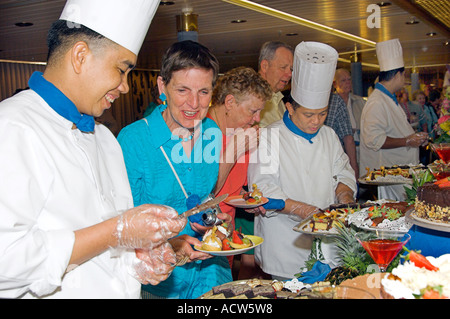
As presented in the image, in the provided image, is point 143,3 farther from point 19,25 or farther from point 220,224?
point 19,25

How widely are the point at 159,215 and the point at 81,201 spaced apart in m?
0.22

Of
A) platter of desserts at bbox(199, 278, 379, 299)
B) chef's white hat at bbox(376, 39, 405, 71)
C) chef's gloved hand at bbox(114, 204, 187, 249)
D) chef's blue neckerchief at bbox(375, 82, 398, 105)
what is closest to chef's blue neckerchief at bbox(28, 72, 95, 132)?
chef's gloved hand at bbox(114, 204, 187, 249)

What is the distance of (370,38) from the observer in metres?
10.9

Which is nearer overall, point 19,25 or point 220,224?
point 220,224

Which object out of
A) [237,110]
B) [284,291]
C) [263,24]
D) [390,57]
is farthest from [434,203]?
[263,24]

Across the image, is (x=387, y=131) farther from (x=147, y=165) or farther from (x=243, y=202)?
(x=147, y=165)

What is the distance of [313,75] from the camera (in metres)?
3.01

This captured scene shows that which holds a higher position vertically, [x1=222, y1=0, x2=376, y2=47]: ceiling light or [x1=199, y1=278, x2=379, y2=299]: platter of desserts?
[x1=222, y1=0, x2=376, y2=47]: ceiling light

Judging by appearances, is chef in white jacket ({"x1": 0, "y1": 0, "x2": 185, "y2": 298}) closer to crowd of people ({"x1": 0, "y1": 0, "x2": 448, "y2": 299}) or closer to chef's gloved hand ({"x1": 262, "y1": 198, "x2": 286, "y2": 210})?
crowd of people ({"x1": 0, "y1": 0, "x2": 448, "y2": 299})

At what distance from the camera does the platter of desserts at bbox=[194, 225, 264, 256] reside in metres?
1.94

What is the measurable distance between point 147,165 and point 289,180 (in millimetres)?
1155

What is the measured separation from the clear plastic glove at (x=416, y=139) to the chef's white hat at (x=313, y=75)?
1.65 metres
